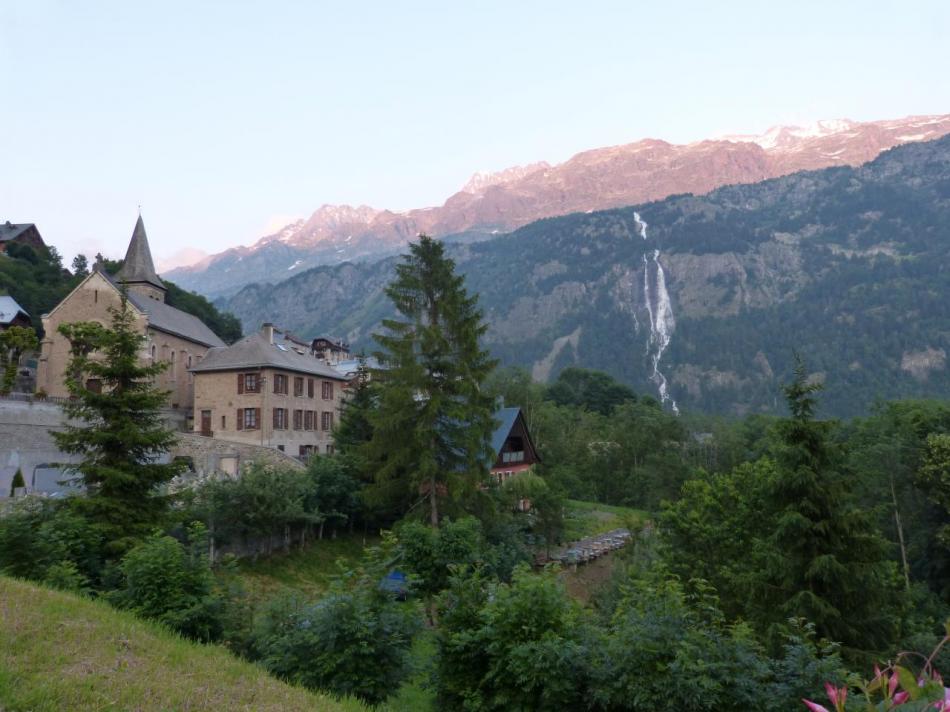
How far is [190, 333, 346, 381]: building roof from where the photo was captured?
149ft

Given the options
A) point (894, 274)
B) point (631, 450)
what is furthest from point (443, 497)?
point (894, 274)

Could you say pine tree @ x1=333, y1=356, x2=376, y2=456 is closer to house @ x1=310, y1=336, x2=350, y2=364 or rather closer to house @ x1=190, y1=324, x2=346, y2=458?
house @ x1=190, y1=324, x2=346, y2=458

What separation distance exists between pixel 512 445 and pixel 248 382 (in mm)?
19793

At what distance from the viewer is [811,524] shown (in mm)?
Answer: 17734

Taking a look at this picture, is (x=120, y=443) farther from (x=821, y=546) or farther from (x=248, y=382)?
(x=248, y=382)

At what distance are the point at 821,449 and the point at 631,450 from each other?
53.6 meters

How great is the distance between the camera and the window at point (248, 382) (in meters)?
44.9

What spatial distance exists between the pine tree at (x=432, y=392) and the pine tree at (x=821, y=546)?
1357 cm

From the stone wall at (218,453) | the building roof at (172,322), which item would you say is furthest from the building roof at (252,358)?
the stone wall at (218,453)

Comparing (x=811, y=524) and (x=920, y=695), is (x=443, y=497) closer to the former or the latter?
(x=811, y=524)

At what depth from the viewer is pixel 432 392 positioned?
29.1 metres

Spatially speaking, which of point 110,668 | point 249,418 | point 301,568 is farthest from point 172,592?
point 249,418

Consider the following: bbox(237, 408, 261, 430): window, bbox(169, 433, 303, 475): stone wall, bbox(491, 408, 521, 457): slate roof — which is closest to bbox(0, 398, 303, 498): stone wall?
bbox(169, 433, 303, 475): stone wall

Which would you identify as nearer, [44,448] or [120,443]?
[120,443]
